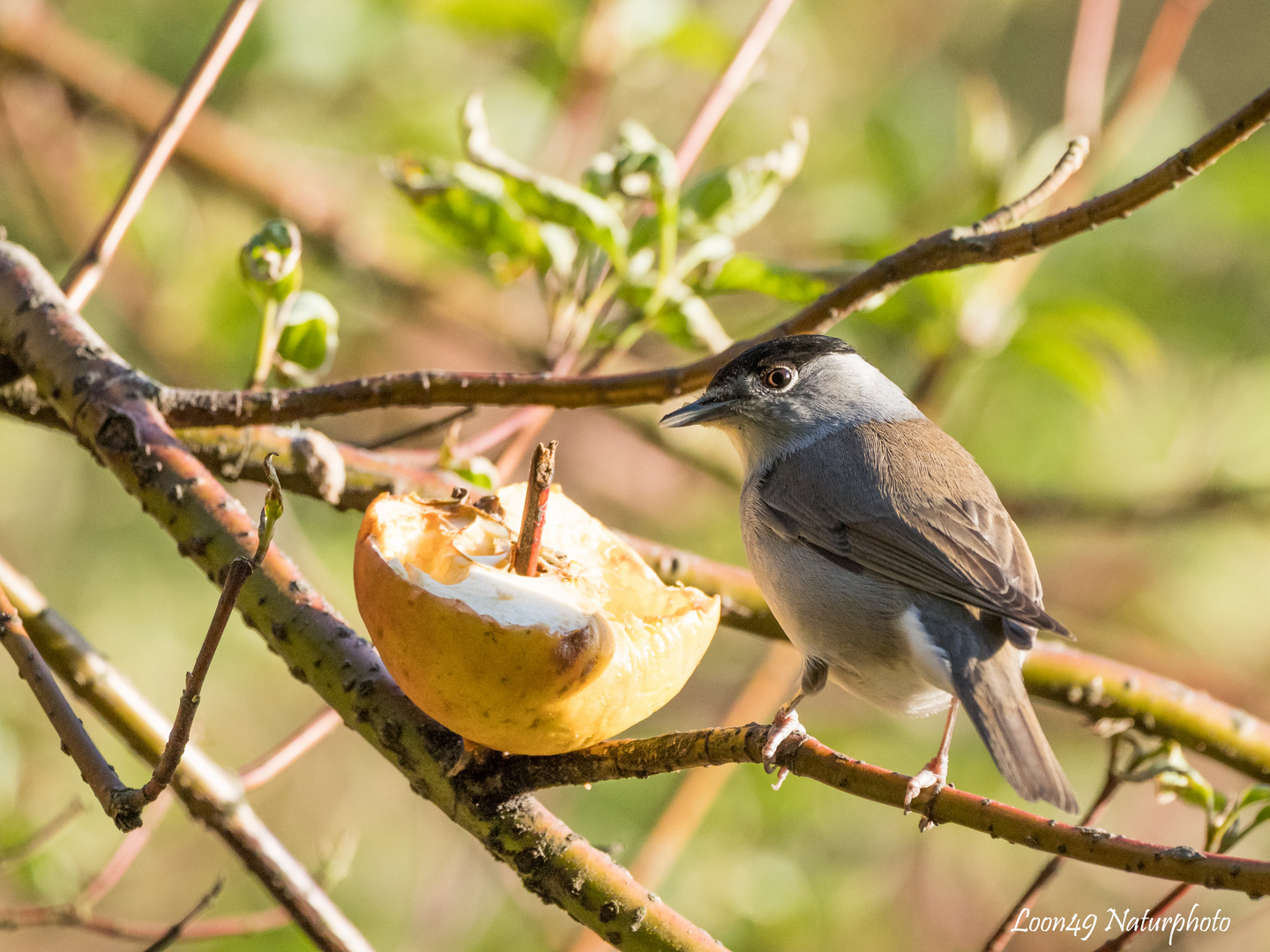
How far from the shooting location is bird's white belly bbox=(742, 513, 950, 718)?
1900mm

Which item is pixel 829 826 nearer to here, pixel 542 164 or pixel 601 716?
pixel 542 164

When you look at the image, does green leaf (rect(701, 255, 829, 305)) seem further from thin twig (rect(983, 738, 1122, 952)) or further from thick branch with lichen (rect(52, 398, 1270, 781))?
thin twig (rect(983, 738, 1122, 952))

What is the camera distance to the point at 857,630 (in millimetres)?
1918

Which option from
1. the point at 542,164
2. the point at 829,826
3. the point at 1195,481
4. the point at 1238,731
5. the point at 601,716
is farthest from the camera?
the point at 829,826

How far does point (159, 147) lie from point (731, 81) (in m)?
1.09

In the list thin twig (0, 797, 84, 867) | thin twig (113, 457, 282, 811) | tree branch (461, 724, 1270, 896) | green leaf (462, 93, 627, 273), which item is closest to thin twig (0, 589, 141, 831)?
thin twig (113, 457, 282, 811)

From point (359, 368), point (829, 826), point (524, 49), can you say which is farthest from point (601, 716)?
point (524, 49)

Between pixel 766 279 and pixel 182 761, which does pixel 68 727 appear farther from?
pixel 766 279

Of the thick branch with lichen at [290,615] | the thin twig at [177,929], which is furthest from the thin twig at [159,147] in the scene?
the thin twig at [177,929]

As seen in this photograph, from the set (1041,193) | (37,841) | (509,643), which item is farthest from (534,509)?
(37,841)

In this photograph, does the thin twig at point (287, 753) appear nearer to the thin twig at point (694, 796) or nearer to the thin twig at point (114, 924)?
the thin twig at point (114, 924)

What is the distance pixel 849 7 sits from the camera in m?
5.42

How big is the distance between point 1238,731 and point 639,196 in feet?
5.49

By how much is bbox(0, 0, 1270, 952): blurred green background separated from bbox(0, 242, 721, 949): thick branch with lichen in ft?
4.68
